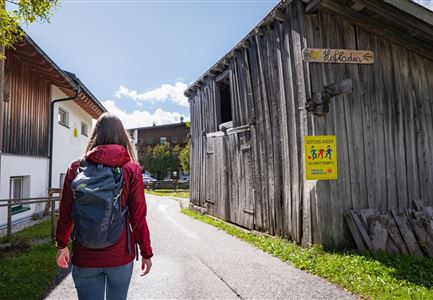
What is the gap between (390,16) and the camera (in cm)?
621

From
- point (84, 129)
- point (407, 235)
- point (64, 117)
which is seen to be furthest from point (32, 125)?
point (407, 235)

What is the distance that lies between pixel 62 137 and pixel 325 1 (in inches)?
447

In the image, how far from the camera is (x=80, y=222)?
210 centimetres

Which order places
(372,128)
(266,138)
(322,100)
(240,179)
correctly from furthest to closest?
(240,179)
(266,138)
(372,128)
(322,100)

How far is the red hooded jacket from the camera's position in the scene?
2.19 m

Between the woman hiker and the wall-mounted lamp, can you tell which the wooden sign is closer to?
the wall-mounted lamp

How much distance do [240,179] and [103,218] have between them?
6.98 metres

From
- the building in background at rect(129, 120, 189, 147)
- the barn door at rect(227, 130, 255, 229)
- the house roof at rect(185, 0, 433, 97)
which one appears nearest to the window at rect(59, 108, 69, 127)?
the barn door at rect(227, 130, 255, 229)

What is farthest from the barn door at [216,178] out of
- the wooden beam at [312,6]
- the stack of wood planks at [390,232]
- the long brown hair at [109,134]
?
the long brown hair at [109,134]

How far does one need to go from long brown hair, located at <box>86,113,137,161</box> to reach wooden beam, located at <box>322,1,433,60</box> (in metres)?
5.01

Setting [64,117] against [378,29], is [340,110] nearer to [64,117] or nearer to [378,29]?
[378,29]

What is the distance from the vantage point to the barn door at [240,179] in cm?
839

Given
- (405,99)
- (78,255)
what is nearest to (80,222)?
(78,255)

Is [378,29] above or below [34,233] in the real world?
above
